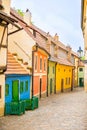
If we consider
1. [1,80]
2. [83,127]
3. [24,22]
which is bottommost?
[83,127]

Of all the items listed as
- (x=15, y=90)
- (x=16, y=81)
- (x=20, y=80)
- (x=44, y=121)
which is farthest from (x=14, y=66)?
(x=44, y=121)

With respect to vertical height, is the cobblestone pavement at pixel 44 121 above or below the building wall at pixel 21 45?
below

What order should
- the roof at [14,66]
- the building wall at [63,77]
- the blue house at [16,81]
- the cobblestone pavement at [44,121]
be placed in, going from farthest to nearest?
the building wall at [63,77], the roof at [14,66], the blue house at [16,81], the cobblestone pavement at [44,121]

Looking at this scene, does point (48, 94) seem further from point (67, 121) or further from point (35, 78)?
point (67, 121)

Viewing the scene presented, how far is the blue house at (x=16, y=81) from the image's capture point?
2433cm

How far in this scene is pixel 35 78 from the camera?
3369cm

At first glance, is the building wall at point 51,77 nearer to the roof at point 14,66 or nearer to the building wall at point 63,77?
the building wall at point 63,77

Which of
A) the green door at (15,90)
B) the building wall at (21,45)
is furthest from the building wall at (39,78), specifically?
the green door at (15,90)

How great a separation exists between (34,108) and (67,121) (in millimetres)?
6416

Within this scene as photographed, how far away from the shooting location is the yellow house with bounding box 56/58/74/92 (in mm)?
49047

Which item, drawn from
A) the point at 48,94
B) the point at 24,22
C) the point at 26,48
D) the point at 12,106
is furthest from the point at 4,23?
the point at 48,94

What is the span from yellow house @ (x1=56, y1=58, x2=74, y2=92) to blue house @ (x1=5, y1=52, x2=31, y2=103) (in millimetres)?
17990

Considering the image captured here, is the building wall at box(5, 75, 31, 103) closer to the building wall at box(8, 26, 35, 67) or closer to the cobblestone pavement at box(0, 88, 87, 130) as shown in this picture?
the cobblestone pavement at box(0, 88, 87, 130)

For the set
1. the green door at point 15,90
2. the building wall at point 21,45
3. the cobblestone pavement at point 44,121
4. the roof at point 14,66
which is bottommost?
the cobblestone pavement at point 44,121
